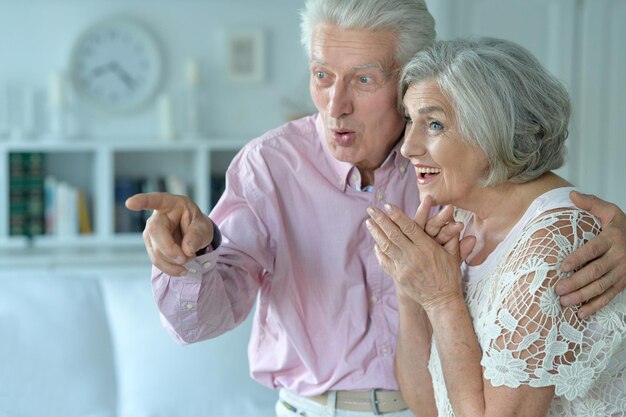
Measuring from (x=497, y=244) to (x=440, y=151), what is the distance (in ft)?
0.64

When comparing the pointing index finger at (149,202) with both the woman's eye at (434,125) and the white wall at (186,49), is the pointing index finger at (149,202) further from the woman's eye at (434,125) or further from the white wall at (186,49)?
the white wall at (186,49)

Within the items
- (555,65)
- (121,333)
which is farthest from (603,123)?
(121,333)

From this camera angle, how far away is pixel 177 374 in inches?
104

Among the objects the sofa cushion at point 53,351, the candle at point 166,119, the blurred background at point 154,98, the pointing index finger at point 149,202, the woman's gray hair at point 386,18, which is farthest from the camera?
the candle at point 166,119

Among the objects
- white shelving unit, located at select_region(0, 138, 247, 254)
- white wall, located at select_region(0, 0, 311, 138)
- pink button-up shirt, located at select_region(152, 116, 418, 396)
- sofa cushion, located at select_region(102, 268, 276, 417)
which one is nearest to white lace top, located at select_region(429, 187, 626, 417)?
pink button-up shirt, located at select_region(152, 116, 418, 396)

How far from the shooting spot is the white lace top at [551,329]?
140 cm

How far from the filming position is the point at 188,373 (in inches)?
104

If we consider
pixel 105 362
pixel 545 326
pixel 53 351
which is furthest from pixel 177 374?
pixel 545 326

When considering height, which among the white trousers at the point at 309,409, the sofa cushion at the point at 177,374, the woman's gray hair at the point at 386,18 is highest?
the woman's gray hair at the point at 386,18

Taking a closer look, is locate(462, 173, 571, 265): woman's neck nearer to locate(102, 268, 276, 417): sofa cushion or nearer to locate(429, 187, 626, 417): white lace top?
locate(429, 187, 626, 417): white lace top

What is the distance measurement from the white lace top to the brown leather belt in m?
0.35

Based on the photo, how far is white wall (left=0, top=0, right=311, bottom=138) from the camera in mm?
4750

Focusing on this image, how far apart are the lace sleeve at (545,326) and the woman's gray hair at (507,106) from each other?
12 cm

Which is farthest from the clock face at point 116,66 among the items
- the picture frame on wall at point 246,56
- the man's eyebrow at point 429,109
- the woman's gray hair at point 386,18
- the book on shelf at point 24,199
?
the man's eyebrow at point 429,109
